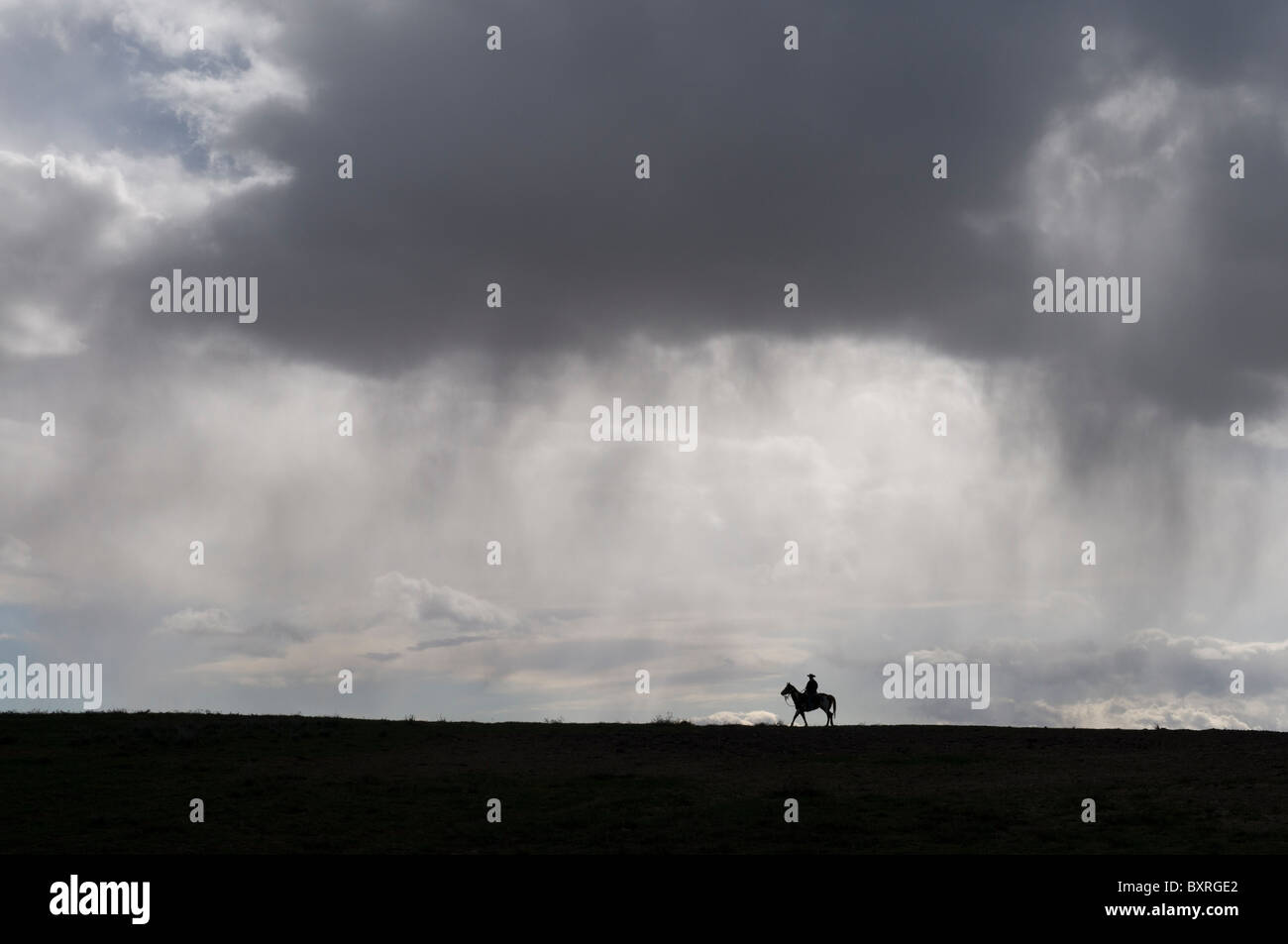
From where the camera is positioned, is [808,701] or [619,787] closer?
[619,787]

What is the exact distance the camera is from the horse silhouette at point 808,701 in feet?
170

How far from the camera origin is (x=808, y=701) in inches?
2045

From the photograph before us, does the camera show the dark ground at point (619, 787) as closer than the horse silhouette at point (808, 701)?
Yes

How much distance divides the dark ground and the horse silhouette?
420 cm

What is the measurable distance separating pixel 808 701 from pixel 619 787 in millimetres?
17235

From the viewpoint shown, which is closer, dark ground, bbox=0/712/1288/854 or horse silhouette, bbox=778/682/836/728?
dark ground, bbox=0/712/1288/854

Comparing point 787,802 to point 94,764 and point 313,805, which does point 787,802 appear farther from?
point 94,764

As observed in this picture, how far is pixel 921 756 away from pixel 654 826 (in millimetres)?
14017

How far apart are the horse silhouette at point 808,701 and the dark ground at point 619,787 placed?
4.20 metres

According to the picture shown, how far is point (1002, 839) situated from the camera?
30453 millimetres

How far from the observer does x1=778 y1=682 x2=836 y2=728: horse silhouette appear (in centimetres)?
5188
